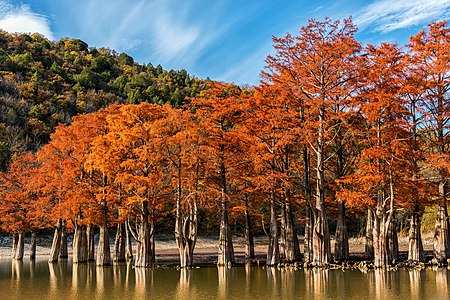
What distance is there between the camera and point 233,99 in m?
33.3

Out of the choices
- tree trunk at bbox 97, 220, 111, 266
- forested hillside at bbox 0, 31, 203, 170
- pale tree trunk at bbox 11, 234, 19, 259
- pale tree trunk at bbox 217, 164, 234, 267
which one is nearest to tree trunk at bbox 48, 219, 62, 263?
tree trunk at bbox 97, 220, 111, 266

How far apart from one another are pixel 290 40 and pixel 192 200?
13478 millimetres

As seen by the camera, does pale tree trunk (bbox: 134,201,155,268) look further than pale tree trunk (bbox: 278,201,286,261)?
No

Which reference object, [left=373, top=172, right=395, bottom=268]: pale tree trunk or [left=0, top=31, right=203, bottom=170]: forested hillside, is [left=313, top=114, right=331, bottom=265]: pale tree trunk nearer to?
[left=373, top=172, right=395, bottom=268]: pale tree trunk

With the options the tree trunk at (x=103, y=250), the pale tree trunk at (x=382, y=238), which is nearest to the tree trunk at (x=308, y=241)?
the pale tree trunk at (x=382, y=238)

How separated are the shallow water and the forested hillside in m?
43.6

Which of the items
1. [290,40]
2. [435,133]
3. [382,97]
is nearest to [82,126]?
[290,40]

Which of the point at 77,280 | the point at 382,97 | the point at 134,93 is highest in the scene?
the point at 134,93

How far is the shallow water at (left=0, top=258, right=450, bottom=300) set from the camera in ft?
60.8

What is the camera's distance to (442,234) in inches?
1200

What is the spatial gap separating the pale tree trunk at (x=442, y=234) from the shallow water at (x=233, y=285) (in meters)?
3.19

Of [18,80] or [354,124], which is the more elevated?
[18,80]

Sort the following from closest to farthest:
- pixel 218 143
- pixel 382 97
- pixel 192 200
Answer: pixel 382 97, pixel 218 143, pixel 192 200

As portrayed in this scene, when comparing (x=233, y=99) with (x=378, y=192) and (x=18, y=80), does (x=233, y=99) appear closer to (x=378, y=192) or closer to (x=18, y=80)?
(x=378, y=192)
